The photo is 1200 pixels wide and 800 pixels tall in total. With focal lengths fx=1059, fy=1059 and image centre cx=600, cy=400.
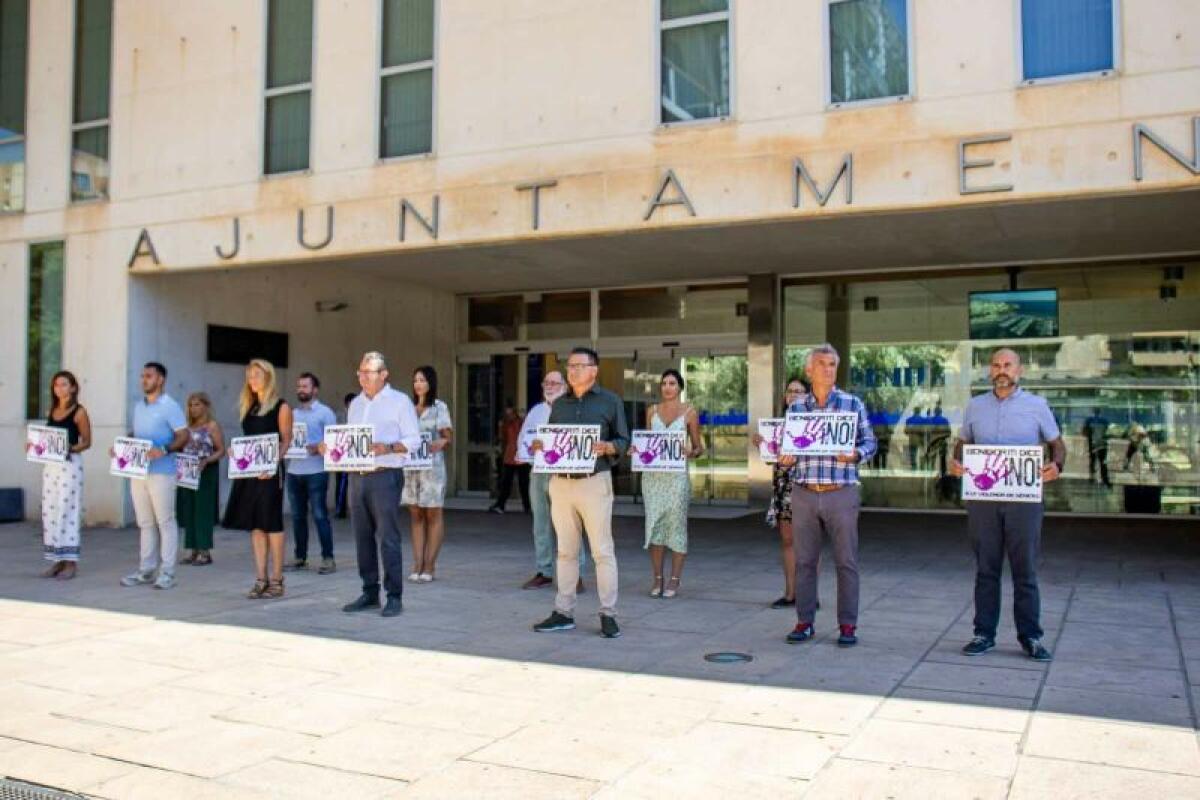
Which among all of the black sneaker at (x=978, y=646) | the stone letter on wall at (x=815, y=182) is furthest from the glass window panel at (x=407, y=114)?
the black sneaker at (x=978, y=646)

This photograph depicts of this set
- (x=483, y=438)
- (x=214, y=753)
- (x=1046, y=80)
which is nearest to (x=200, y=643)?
(x=214, y=753)

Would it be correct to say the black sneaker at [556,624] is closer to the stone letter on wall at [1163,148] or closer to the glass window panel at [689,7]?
the stone letter on wall at [1163,148]

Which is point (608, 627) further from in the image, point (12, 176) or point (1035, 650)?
point (12, 176)

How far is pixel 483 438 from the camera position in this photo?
20.0 metres

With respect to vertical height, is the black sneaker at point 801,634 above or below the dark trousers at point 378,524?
below

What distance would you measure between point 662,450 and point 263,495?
324 centimetres

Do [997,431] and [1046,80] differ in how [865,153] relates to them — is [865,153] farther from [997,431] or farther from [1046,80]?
[997,431]

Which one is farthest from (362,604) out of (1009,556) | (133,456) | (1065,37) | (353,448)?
(1065,37)

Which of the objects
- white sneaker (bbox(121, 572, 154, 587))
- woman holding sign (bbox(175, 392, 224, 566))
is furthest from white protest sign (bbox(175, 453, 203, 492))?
white sneaker (bbox(121, 572, 154, 587))

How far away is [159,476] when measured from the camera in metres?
9.11

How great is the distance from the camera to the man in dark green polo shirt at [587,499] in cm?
705

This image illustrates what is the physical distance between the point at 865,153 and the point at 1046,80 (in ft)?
5.31

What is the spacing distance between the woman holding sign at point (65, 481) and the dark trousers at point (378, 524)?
10.7 feet

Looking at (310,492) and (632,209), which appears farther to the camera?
(632,209)
